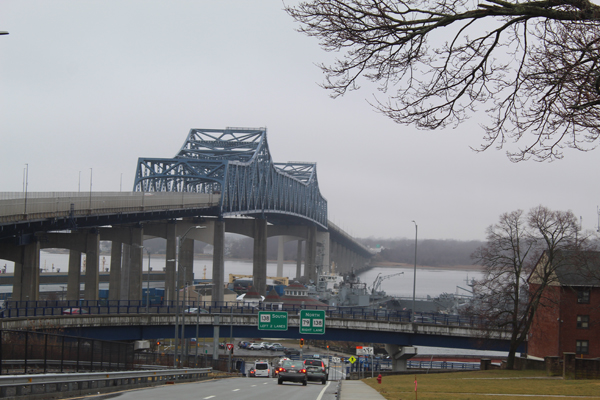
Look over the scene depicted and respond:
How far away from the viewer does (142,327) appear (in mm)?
52781

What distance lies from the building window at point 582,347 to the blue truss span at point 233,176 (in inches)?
2681

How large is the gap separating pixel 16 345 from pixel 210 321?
125 ft

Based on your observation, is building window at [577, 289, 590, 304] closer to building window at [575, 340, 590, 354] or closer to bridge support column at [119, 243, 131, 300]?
building window at [575, 340, 590, 354]

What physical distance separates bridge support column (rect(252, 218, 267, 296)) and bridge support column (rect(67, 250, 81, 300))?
57.8 m

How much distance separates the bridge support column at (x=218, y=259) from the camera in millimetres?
107250

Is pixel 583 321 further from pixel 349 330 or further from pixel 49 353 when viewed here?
pixel 49 353

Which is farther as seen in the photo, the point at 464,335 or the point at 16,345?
the point at 464,335

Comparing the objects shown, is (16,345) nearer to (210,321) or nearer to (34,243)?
(210,321)

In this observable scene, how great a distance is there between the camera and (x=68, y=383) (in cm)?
1898

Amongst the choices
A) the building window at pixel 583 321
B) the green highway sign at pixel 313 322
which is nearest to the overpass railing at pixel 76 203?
the green highway sign at pixel 313 322

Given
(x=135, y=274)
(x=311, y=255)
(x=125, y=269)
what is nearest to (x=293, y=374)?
(x=125, y=269)

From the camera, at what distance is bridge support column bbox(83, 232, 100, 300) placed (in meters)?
74.8

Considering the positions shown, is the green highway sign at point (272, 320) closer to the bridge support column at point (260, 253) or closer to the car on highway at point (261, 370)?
the car on highway at point (261, 370)

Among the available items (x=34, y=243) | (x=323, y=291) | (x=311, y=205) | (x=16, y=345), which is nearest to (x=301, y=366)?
(x=16, y=345)
